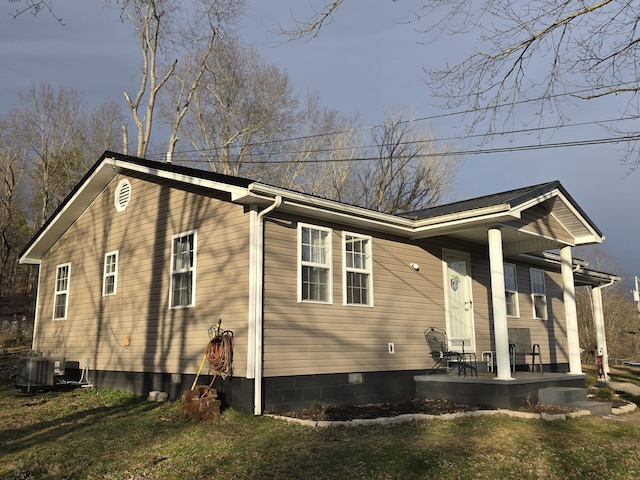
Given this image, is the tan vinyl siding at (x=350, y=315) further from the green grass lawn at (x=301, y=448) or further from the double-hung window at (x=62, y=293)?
the double-hung window at (x=62, y=293)

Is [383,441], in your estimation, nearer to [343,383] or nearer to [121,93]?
[343,383]

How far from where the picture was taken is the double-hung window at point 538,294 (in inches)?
551

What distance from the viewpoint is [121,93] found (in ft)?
70.6

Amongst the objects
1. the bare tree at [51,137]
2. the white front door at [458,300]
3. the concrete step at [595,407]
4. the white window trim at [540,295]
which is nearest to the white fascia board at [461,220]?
the white front door at [458,300]

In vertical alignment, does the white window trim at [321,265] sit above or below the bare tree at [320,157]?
below

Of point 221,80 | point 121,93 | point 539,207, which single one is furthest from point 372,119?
point 539,207

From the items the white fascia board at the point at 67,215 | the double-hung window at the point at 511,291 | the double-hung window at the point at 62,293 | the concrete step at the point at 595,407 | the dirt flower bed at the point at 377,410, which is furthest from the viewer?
the double-hung window at the point at 511,291

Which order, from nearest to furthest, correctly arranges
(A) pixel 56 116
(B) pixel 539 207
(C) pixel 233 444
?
(C) pixel 233 444 < (B) pixel 539 207 < (A) pixel 56 116

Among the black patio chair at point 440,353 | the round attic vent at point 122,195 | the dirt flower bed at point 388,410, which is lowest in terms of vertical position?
the dirt flower bed at point 388,410

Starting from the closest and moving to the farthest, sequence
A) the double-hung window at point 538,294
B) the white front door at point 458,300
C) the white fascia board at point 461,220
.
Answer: the white fascia board at point 461,220 → the white front door at point 458,300 → the double-hung window at point 538,294

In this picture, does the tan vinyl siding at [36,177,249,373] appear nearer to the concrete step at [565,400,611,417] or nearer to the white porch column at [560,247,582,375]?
the concrete step at [565,400,611,417]

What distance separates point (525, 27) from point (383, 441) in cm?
472

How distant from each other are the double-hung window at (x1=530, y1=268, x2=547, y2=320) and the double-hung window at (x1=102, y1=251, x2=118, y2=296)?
1008 cm

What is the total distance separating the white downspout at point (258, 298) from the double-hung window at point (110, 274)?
14.7ft
